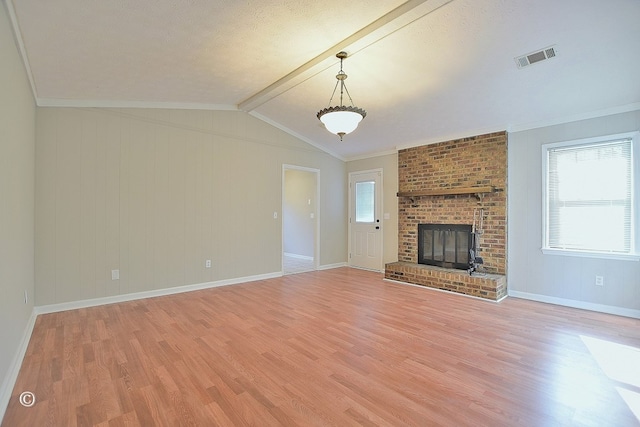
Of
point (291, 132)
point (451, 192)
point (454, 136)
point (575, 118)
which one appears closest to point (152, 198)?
point (291, 132)

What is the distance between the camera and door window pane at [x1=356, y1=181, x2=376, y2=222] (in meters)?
6.56

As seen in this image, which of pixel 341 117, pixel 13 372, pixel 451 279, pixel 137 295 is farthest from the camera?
pixel 451 279

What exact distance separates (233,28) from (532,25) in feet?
8.61

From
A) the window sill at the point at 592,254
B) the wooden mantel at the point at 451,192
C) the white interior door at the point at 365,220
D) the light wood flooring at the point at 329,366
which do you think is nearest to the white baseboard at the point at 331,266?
the white interior door at the point at 365,220

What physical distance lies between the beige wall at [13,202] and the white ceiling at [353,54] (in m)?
0.36

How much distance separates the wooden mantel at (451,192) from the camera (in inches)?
182

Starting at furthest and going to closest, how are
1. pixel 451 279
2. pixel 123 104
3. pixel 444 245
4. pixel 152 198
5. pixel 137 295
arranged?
pixel 444 245 → pixel 451 279 → pixel 152 198 → pixel 137 295 → pixel 123 104

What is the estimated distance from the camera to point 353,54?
130 inches

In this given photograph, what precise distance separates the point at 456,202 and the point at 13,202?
17.7ft

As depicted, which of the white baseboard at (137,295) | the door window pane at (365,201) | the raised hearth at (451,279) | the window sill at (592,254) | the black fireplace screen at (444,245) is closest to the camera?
the window sill at (592,254)

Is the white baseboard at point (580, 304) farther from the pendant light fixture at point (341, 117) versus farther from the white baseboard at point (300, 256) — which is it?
the white baseboard at point (300, 256)

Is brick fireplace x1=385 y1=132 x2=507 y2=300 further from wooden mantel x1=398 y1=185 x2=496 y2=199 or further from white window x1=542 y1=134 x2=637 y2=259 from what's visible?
white window x1=542 y1=134 x2=637 y2=259

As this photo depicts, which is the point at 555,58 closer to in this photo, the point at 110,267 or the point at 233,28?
the point at 233,28

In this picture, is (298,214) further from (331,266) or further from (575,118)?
(575,118)
